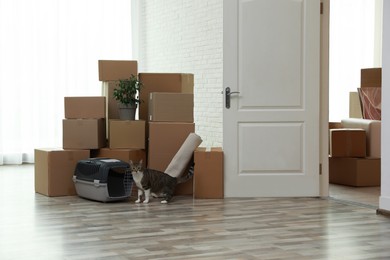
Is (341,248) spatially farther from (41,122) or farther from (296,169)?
(41,122)

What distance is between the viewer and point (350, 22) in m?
10.5

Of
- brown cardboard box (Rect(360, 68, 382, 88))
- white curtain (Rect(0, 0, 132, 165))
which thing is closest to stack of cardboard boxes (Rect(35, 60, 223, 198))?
white curtain (Rect(0, 0, 132, 165))

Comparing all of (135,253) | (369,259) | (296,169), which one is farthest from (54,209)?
(369,259)

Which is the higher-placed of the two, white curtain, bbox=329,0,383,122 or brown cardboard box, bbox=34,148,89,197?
white curtain, bbox=329,0,383,122

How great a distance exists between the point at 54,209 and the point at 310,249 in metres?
2.28

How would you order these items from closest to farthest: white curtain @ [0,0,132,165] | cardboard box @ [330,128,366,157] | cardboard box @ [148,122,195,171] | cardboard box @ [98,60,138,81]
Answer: cardboard box @ [148,122,195,171]
cardboard box @ [98,60,138,81]
cardboard box @ [330,128,366,157]
white curtain @ [0,0,132,165]

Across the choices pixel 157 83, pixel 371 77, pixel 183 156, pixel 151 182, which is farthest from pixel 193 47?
pixel 151 182

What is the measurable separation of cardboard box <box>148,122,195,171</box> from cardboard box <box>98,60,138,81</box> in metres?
0.62

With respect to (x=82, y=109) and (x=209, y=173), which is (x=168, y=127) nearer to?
(x=209, y=173)

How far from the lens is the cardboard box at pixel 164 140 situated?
6.39 meters

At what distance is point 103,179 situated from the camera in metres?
5.77

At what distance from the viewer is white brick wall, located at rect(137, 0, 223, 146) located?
8.44m

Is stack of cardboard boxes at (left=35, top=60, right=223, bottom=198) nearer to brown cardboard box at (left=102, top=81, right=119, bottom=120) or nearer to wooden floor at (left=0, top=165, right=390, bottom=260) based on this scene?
brown cardboard box at (left=102, top=81, right=119, bottom=120)

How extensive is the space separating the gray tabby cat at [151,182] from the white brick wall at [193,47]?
8.26 ft
